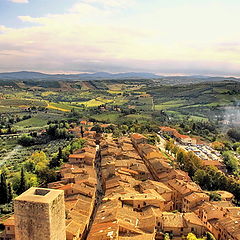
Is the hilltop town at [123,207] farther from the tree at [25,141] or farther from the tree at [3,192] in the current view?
the tree at [25,141]

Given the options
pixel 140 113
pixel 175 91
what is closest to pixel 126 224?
pixel 140 113

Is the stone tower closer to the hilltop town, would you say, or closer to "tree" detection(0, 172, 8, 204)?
the hilltop town

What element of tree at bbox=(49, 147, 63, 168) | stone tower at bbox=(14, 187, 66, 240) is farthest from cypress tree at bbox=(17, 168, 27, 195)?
stone tower at bbox=(14, 187, 66, 240)

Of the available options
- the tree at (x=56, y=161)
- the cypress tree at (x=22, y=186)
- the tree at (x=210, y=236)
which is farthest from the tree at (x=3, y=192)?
the tree at (x=210, y=236)

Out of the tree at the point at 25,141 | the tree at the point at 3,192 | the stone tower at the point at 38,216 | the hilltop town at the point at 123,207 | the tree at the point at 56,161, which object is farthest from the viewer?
the tree at the point at 25,141

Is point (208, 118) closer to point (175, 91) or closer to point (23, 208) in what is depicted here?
point (175, 91)

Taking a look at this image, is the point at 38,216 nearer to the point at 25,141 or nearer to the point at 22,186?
the point at 22,186

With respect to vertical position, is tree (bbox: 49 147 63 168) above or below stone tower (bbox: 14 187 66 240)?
below
